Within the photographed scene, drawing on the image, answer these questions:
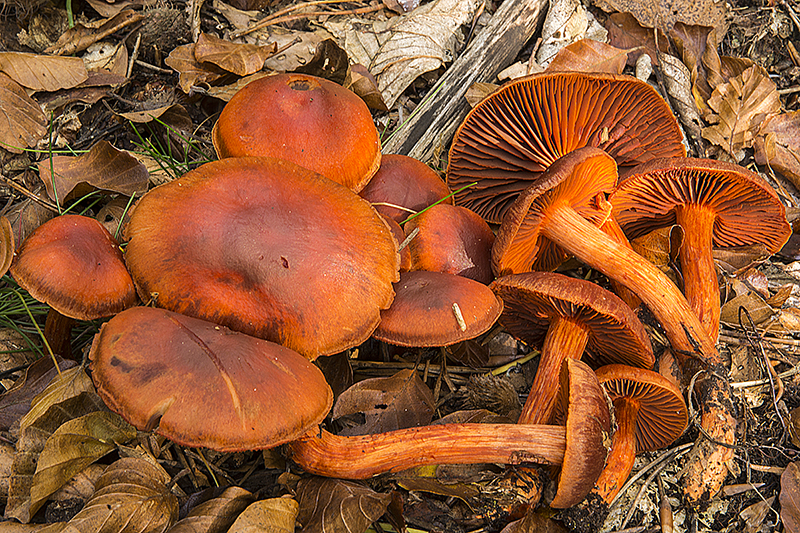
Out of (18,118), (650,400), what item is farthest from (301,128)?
(650,400)

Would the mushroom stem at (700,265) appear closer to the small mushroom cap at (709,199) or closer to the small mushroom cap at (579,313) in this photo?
the small mushroom cap at (709,199)

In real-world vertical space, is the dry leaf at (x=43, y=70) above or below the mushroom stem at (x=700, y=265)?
above

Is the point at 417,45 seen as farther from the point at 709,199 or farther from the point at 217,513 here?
the point at 217,513

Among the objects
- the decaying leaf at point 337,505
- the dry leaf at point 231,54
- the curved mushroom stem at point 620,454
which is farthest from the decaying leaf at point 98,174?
the curved mushroom stem at point 620,454

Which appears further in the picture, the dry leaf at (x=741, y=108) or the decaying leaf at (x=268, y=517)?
the dry leaf at (x=741, y=108)

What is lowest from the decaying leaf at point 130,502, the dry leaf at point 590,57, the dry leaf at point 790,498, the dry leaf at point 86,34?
the dry leaf at point 790,498

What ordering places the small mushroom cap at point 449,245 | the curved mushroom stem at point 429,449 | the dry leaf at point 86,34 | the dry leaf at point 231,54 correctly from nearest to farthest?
the curved mushroom stem at point 429,449 → the small mushroom cap at point 449,245 → the dry leaf at point 231,54 → the dry leaf at point 86,34

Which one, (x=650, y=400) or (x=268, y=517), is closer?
(x=268, y=517)
